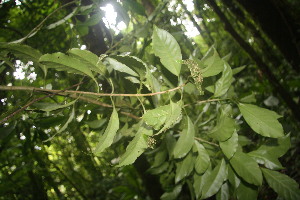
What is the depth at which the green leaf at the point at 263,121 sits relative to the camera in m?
0.96

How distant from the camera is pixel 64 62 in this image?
0.86 m

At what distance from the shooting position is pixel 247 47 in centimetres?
204

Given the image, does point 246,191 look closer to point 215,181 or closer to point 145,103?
point 215,181

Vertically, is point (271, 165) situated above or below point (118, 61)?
below

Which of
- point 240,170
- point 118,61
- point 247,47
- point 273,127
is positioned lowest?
point 240,170

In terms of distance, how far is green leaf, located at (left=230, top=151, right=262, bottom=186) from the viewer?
1.09 metres

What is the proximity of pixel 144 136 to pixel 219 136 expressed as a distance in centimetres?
39

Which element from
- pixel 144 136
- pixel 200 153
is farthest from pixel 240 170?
pixel 144 136

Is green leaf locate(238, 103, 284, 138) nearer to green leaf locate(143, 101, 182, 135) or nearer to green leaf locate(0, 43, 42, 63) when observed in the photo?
green leaf locate(143, 101, 182, 135)

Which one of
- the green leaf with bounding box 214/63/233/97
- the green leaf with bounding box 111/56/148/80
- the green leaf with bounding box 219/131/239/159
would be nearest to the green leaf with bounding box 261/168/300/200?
the green leaf with bounding box 219/131/239/159

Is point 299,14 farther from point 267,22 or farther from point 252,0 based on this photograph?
point 252,0

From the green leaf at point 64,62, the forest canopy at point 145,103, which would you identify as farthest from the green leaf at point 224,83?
the green leaf at point 64,62

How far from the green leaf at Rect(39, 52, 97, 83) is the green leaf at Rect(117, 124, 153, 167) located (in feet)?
1.13

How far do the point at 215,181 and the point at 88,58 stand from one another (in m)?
0.87
